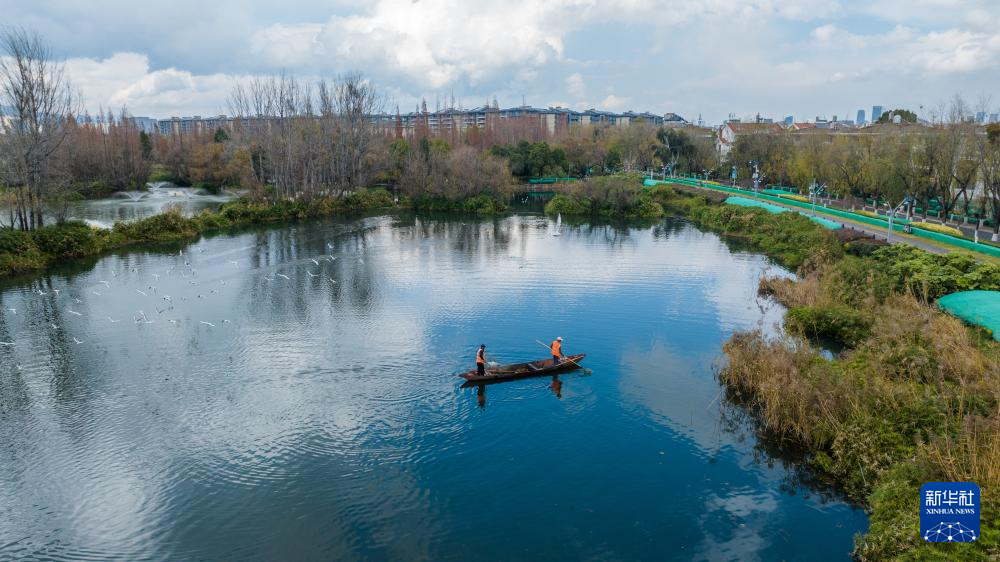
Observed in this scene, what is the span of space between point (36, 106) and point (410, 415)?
33493 millimetres

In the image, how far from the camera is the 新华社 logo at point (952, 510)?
9953 mm

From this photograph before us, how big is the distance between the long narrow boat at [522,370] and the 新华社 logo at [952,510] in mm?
10447

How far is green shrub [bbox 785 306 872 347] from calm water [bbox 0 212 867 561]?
1811 millimetres

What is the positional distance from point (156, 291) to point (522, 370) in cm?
1888

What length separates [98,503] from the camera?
12.7 metres

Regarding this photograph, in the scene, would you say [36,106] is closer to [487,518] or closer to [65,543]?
[65,543]

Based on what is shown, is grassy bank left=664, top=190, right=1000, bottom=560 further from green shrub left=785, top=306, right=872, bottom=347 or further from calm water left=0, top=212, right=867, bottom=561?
calm water left=0, top=212, right=867, bottom=561

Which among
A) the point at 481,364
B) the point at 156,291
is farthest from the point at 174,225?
the point at 481,364

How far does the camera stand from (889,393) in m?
14.1

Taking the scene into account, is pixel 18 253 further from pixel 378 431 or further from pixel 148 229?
pixel 378 431

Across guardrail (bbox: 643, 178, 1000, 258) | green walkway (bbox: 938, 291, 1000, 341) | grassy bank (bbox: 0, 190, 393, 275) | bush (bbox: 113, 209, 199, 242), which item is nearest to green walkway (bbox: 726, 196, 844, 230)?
guardrail (bbox: 643, 178, 1000, 258)

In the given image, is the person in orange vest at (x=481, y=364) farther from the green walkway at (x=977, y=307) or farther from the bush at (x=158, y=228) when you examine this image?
the bush at (x=158, y=228)

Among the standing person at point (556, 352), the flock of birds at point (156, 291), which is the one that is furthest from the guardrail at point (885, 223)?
the flock of birds at point (156, 291)

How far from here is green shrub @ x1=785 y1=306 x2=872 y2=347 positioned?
2117 cm
